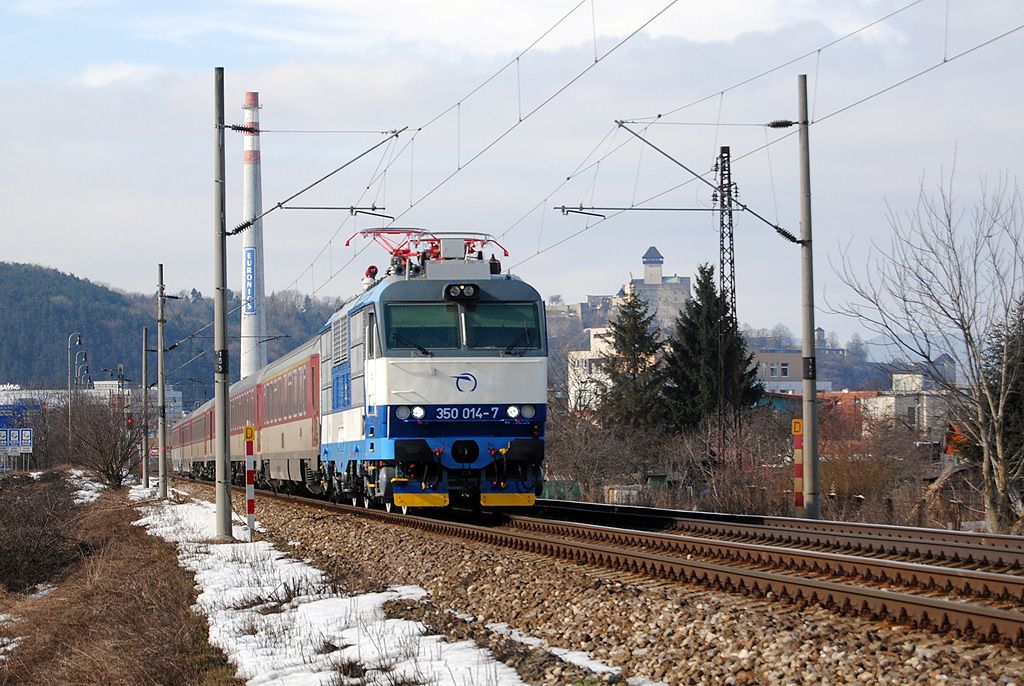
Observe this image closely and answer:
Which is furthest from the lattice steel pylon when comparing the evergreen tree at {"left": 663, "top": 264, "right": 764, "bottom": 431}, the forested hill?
the forested hill

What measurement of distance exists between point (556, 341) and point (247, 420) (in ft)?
426

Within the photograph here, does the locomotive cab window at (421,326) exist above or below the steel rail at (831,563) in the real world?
above

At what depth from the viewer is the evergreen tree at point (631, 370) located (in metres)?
59.8

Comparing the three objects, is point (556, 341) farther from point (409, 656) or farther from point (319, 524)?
point (409, 656)

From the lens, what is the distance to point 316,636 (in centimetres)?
985

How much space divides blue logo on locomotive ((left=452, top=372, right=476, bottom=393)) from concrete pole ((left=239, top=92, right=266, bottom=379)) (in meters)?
75.9

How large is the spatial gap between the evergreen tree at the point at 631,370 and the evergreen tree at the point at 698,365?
3.39ft

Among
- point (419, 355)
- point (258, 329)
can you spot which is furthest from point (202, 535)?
point (258, 329)

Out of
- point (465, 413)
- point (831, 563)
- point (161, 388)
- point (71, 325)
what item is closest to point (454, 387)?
point (465, 413)

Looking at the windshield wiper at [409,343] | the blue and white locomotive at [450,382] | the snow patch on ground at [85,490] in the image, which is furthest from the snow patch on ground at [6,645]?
the snow patch on ground at [85,490]

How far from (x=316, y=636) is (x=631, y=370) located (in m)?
55.9

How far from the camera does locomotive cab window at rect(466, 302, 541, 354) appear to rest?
1831 centimetres

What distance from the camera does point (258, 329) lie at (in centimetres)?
9712

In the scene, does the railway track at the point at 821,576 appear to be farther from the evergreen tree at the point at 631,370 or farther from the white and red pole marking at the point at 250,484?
the evergreen tree at the point at 631,370
